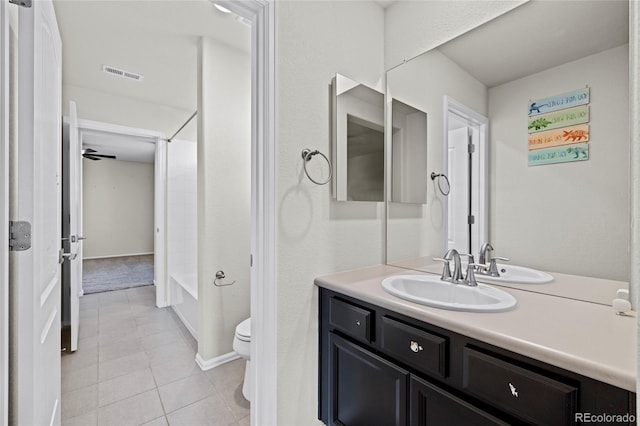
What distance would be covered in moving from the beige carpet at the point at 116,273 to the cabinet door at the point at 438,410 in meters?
4.75

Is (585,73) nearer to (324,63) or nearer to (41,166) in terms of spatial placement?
(324,63)

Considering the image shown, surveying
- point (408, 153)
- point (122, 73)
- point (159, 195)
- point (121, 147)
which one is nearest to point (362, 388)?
point (408, 153)

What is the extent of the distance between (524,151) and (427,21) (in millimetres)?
922

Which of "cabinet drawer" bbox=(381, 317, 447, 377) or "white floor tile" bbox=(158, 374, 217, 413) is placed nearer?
"cabinet drawer" bbox=(381, 317, 447, 377)

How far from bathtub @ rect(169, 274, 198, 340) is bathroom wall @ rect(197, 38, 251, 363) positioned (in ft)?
1.54

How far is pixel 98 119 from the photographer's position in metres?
3.59

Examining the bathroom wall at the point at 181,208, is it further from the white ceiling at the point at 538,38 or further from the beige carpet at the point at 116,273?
the white ceiling at the point at 538,38

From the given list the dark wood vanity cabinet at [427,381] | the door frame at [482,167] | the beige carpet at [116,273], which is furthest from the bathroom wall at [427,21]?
the beige carpet at [116,273]

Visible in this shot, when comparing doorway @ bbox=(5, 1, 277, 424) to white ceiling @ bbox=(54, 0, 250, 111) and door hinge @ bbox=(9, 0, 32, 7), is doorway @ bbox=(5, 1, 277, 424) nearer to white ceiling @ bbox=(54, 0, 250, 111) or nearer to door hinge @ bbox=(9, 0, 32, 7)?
door hinge @ bbox=(9, 0, 32, 7)

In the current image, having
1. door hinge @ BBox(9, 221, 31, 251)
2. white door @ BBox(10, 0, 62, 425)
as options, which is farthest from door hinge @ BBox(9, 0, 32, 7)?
door hinge @ BBox(9, 221, 31, 251)

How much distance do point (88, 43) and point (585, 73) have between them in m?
3.21

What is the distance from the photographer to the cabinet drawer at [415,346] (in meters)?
0.97

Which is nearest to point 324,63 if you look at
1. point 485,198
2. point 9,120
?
point 485,198

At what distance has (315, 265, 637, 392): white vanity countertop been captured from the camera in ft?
2.25
